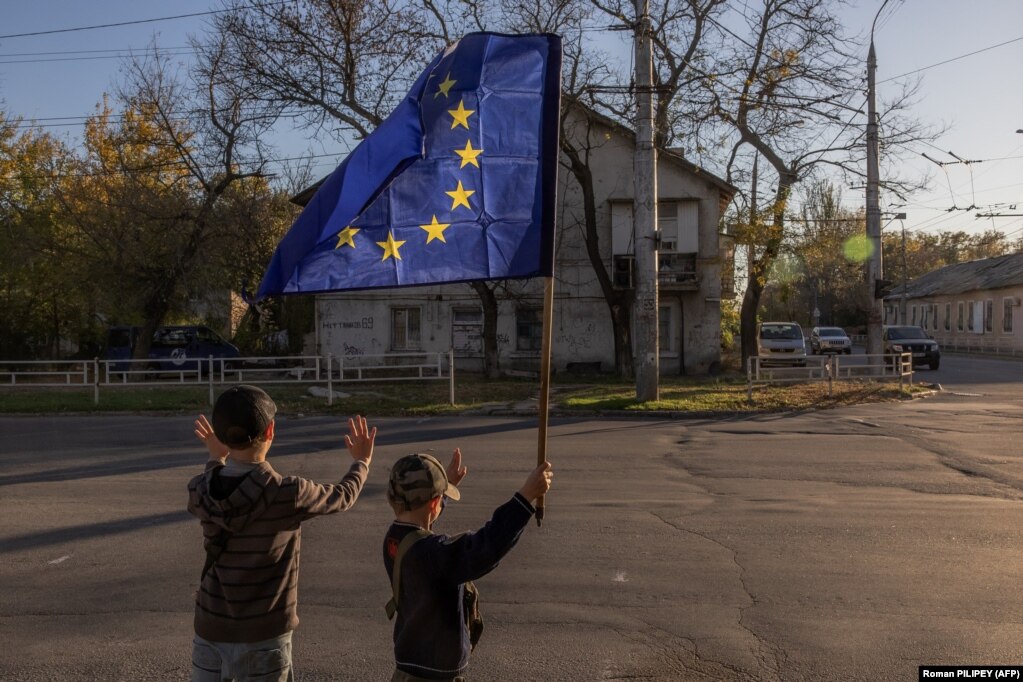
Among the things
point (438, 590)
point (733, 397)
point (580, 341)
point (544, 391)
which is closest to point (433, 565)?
point (438, 590)

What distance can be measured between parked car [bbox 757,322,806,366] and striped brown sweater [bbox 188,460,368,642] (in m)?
32.8

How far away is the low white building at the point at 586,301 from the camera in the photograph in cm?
3097

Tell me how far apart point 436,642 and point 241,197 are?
25857 mm

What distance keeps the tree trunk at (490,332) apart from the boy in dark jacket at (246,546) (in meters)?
24.9

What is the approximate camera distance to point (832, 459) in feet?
39.9

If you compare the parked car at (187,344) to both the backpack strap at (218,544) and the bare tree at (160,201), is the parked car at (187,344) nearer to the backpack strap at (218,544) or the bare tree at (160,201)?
the bare tree at (160,201)

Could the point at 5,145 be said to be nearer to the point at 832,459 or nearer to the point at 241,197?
the point at 241,197

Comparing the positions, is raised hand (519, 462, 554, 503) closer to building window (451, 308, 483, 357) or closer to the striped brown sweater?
the striped brown sweater

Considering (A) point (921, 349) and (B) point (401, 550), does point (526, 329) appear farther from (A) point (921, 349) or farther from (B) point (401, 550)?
(B) point (401, 550)

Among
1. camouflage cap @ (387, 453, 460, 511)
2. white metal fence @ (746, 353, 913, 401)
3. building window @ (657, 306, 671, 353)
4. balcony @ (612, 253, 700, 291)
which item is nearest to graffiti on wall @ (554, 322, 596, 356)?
building window @ (657, 306, 671, 353)

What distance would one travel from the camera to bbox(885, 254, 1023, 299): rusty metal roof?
173 feet

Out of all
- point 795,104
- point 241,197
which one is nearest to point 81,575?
point 241,197

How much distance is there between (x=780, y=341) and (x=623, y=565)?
1215 inches

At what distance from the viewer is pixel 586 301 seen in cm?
3162
